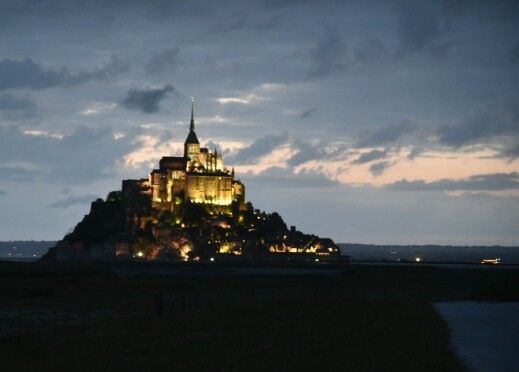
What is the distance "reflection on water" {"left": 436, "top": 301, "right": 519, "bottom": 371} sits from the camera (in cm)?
2630

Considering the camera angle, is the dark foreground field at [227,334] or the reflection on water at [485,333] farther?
the dark foreground field at [227,334]

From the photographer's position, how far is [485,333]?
3384 cm

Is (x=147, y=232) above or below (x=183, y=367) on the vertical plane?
above

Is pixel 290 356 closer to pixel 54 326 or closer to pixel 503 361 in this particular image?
pixel 503 361

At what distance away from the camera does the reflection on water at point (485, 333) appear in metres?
26.3

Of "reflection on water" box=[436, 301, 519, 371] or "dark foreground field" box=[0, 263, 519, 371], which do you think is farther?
"dark foreground field" box=[0, 263, 519, 371]

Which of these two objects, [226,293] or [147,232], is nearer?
[226,293]

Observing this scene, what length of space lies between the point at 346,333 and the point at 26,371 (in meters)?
12.4

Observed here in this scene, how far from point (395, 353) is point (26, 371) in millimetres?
11143

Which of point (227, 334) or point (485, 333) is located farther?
point (227, 334)

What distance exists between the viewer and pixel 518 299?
53.6 m

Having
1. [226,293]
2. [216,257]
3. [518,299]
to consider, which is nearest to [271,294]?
[226,293]

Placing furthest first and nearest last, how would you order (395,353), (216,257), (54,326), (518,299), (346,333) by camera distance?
(216,257), (518,299), (54,326), (346,333), (395,353)

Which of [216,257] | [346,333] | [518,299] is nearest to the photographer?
[346,333]
